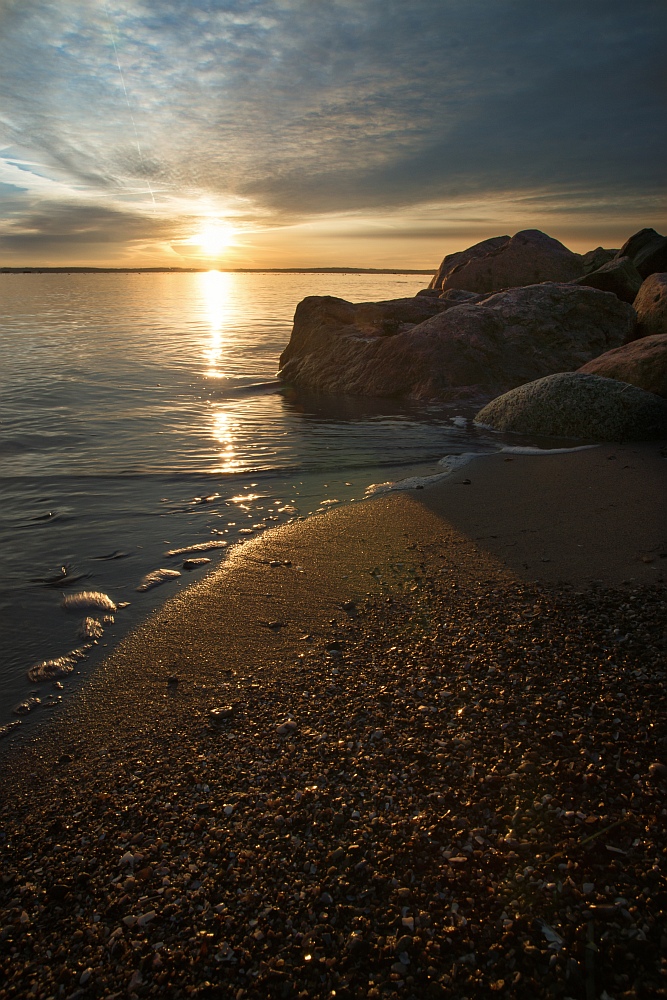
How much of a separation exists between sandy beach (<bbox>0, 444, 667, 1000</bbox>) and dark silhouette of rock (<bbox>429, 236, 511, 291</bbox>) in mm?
20588

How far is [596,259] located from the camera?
21.5 metres

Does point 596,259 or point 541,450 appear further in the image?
point 596,259

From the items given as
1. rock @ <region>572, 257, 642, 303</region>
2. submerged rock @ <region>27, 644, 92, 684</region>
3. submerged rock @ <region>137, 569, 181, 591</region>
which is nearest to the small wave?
submerged rock @ <region>137, 569, 181, 591</region>

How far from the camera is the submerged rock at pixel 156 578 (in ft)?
15.6

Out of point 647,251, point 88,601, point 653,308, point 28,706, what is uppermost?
point 647,251

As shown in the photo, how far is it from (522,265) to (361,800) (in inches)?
837

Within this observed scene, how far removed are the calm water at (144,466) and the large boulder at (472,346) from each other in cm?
88

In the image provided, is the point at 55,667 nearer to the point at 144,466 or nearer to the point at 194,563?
the point at 194,563

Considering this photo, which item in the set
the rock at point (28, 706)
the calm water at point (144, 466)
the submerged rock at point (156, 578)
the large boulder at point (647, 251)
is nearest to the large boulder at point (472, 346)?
the calm water at point (144, 466)

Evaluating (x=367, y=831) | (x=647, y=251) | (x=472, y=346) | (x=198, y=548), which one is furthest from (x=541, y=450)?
(x=647, y=251)

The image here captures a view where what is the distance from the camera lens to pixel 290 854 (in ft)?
7.44

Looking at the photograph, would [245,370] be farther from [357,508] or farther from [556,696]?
[556,696]

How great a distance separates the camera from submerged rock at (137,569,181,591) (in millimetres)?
4750

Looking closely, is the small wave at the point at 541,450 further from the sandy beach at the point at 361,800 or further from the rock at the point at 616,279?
the rock at the point at 616,279
